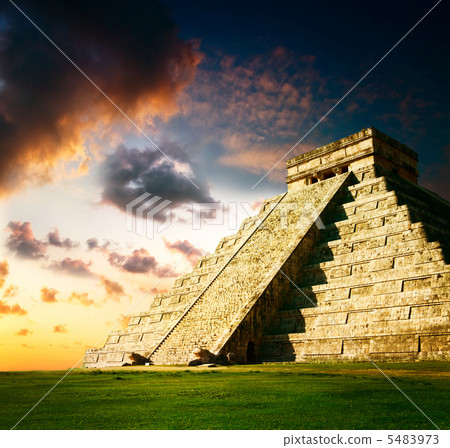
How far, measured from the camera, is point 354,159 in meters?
23.3

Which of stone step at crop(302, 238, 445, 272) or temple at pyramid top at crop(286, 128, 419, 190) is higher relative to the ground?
temple at pyramid top at crop(286, 128, 419, 190)

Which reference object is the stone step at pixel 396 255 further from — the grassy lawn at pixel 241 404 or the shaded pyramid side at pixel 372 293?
the grassy lawn at pixel 241 404

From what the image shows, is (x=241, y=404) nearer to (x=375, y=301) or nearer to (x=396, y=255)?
(x=375, y=301)

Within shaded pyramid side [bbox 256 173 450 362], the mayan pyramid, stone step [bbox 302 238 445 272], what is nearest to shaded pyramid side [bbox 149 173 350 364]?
the mayan pyramid

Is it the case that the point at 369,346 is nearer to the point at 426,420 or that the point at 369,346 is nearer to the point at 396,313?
the point at 396,313

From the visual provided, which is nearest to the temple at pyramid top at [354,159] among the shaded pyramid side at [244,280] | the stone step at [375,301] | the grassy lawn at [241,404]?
the shaded pyramid side at [244,280]

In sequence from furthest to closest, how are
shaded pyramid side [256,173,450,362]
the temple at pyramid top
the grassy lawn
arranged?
1. the temple at pyramid top
2. shaded pyramid side [256,173,450,362]
3. the grassy lawn

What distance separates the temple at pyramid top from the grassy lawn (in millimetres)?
15963

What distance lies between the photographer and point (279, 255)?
18.8 meters

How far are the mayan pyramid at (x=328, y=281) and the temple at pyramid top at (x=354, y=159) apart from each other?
0.07 meters

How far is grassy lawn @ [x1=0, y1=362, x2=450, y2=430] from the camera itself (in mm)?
4801

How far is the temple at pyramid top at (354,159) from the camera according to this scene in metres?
23.0

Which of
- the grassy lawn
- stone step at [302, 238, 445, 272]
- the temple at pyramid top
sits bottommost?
the grassy lawn

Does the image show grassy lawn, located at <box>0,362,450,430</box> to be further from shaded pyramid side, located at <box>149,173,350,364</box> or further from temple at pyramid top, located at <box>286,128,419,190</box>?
temple at pyramid top, located at <box>286,128,419,190</box>
